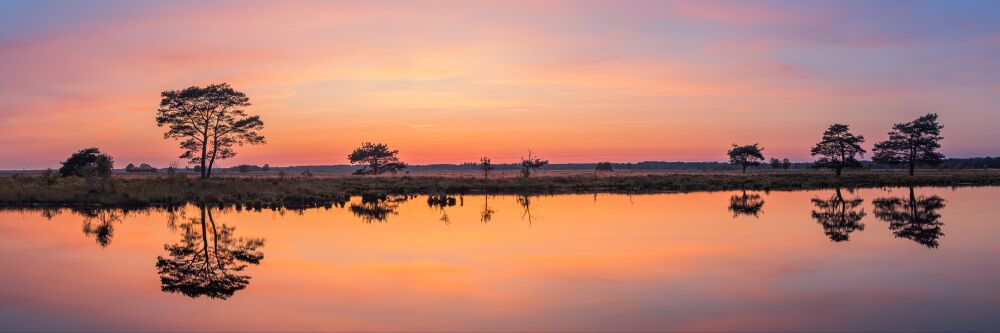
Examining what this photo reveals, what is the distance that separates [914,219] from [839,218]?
9.65 feet

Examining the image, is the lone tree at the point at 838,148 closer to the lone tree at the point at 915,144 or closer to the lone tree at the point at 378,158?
the lone tree at the point at 915,144

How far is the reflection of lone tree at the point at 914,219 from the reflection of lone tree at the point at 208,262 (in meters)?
19.8

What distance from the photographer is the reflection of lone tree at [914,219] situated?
22.3 m

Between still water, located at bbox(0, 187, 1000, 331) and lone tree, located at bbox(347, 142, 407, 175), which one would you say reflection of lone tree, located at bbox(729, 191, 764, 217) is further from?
lone tree, located at bbox(347, 142, 407, 175)

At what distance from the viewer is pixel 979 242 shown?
20781 mm

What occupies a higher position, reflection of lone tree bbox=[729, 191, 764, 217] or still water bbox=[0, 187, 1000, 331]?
reflection of lone tree bbox=[729, 191, 764, 217]

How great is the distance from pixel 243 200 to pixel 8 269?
1019 inches

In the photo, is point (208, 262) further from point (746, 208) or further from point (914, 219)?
point (746, 208)

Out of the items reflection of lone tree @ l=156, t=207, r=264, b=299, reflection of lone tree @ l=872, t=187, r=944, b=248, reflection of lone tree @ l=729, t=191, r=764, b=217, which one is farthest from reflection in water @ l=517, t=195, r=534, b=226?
reflection of lone tree @ l=872, t=187, r=944, b=248

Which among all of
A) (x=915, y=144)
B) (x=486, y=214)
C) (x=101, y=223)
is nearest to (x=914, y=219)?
(x=486, y=214)

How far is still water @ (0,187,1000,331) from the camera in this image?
36.8 feet

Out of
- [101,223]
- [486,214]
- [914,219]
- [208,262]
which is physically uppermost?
[914,219]

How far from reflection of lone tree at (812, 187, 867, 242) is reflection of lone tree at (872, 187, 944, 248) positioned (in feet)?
3.62

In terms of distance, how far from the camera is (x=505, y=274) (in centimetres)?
1547
